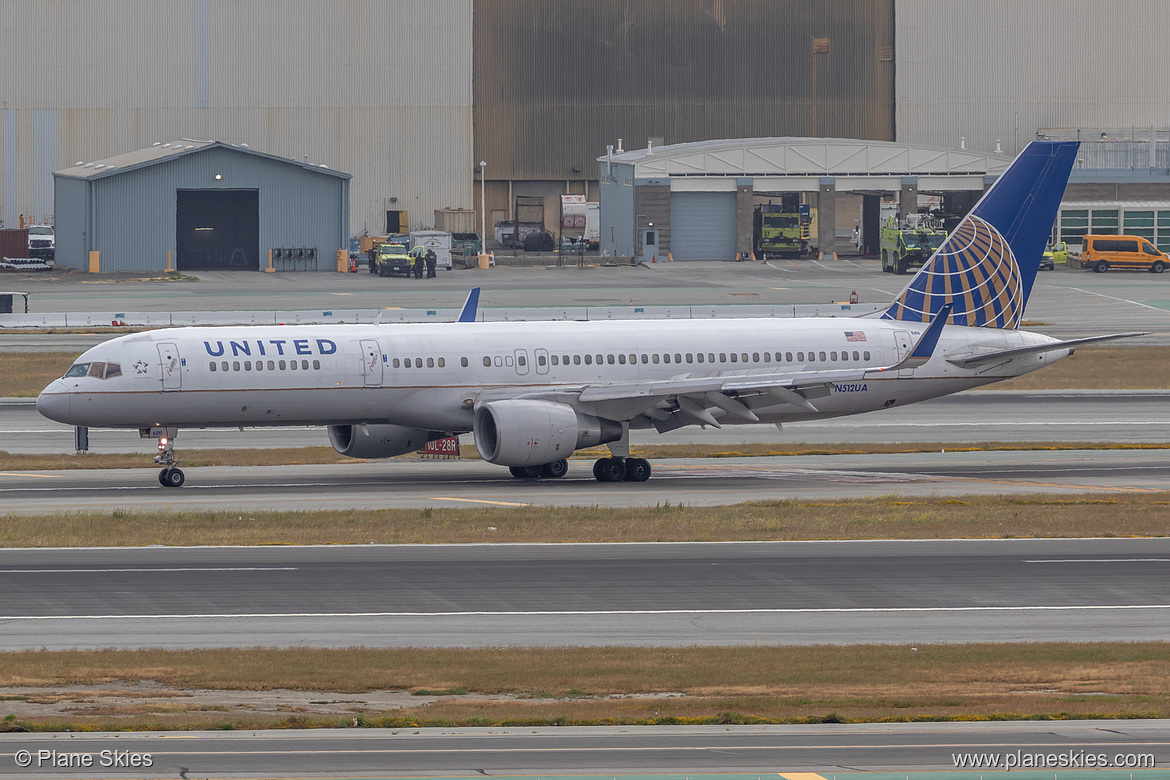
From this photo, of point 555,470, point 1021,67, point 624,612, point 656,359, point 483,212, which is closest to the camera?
point 624,612

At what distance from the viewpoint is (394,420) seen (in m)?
44.5

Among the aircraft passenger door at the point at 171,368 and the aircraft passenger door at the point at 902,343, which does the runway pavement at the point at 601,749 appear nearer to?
the aircraft passenger door at the point at 171,368

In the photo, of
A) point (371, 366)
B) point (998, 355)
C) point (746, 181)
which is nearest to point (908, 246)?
point (746, 181)

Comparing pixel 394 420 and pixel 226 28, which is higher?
pixel 226 28

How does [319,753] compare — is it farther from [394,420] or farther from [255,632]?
[394,420]

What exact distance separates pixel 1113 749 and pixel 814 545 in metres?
16.2

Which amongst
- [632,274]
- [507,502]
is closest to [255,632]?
[507,502]

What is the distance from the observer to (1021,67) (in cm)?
13975

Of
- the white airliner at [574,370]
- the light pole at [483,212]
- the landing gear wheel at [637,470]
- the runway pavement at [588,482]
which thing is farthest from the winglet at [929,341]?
the light pole at [483,212]

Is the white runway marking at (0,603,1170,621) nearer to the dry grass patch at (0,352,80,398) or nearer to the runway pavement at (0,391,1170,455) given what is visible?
the runway pavement at (0,391,1170,455)

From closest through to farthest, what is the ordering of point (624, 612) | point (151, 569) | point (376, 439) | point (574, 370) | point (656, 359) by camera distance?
1. point (624, 612)
2. point (151, 569)
3. point (376, 439)
4. point (574, 370)
5. point (656, 359)

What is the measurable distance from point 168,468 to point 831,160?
91236 millimetres

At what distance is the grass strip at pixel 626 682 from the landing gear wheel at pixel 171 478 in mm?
19217

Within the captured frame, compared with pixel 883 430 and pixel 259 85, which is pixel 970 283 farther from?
pixel 259 85
